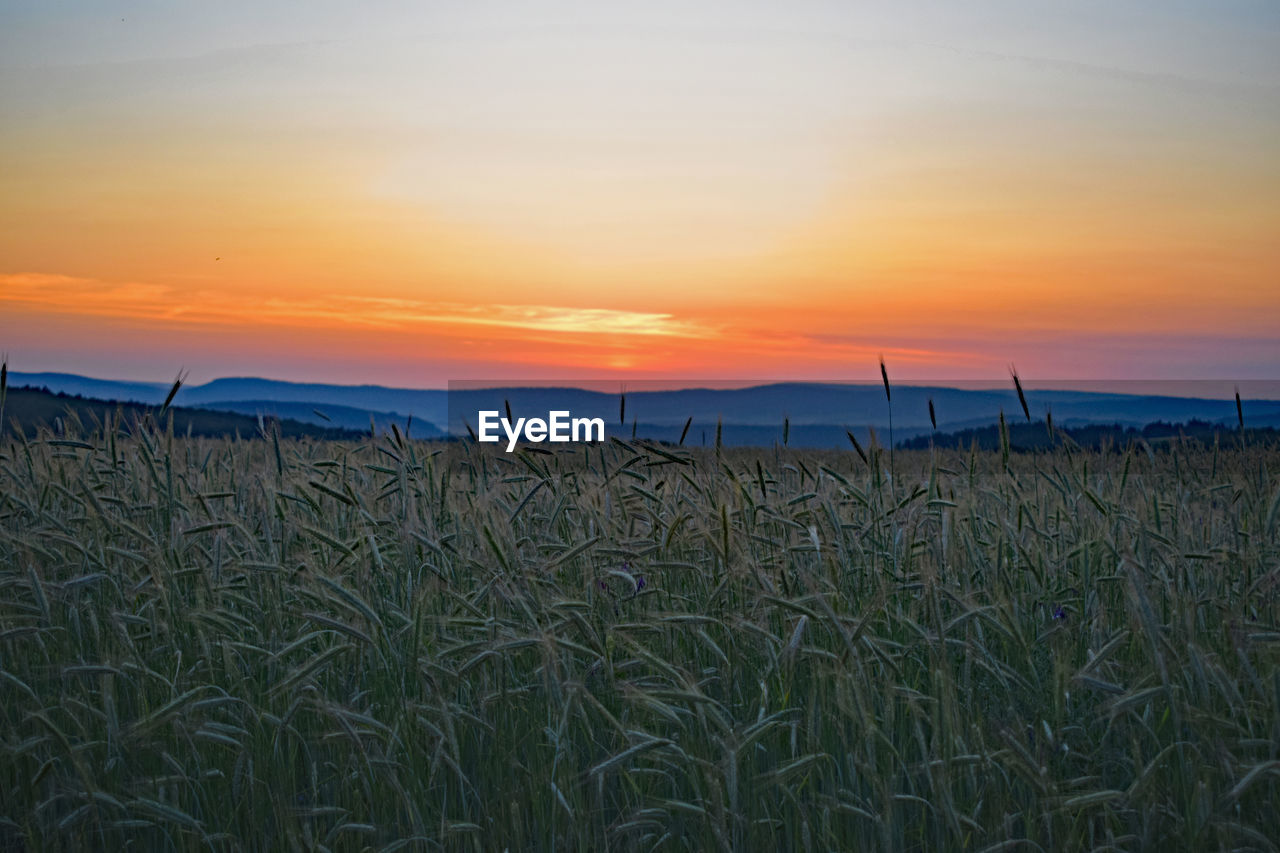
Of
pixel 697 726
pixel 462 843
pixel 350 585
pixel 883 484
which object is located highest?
pixel 883 484

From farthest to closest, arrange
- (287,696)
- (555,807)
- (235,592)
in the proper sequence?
(235,592) → (287,696) → (555,807)

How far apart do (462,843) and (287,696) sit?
1024 mm

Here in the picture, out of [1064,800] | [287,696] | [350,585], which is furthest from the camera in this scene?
[350,585]

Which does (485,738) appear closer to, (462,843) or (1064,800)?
(462,843)

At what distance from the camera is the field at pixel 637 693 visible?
9.22 feet

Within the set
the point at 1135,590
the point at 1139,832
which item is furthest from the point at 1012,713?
the point at 1135,590

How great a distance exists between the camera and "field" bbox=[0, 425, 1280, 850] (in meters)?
2.81

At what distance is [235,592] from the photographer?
13.6 feet

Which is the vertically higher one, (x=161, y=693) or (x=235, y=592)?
(x=235, y=592)

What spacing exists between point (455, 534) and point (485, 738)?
140cm

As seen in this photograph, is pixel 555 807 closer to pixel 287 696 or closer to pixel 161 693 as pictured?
pixel 287 696

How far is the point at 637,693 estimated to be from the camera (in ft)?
8.55

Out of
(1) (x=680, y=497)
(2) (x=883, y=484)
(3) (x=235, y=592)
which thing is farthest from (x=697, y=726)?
(2) (x=883, y=484)

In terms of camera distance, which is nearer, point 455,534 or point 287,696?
point 287,696
